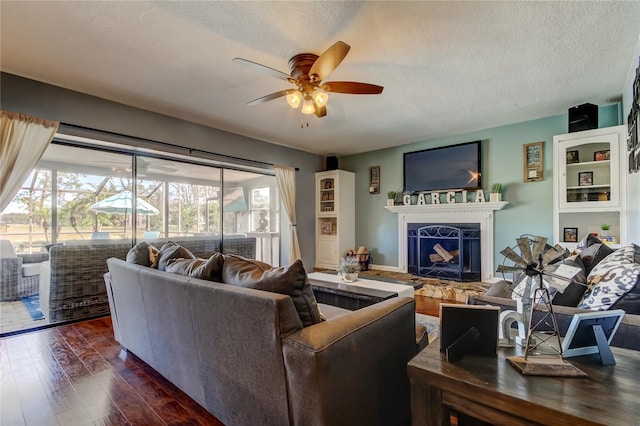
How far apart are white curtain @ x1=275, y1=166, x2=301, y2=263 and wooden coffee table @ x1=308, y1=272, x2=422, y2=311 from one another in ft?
7.42

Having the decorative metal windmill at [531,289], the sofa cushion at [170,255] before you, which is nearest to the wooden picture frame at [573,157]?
the decorative metal windmill at [531,289]

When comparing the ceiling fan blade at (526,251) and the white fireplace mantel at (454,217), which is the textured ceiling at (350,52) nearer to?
the white fireplace mantel at (454,217)

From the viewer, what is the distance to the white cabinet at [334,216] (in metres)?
5.81

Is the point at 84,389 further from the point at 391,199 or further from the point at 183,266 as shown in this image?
the point at 391,199

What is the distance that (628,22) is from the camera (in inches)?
84.0

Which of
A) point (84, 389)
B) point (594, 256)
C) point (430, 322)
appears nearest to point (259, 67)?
point (84, 389)

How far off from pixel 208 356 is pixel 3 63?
3278mm

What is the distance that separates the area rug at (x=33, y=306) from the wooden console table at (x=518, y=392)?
4.07m

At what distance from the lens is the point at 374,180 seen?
19.3 feet

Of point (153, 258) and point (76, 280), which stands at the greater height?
point (153, 258)

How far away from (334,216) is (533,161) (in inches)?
128

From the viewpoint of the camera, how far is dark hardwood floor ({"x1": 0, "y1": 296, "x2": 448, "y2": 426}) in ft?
5.38

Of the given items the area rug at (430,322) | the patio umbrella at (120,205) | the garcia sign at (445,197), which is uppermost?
the garcia sign at (445,197)

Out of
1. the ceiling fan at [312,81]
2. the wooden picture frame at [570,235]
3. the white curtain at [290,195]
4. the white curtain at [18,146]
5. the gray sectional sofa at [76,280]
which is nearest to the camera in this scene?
the ceiling fan at [312,81]
